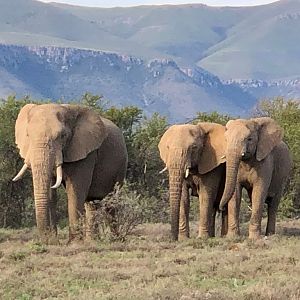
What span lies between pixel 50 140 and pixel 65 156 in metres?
0.71

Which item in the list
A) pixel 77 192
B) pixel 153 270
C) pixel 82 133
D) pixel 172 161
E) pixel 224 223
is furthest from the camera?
A: pixel 224 223

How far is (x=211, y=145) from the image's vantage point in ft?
57.3

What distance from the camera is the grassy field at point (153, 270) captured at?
10.1 metres

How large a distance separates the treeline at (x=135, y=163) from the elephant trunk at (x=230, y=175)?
831cm

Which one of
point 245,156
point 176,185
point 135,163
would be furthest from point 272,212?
point 135,163

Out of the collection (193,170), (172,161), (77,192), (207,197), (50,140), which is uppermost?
(50,140)

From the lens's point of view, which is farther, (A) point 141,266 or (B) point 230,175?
(B) point 230,175

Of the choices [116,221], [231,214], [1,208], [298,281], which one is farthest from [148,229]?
[298,281]

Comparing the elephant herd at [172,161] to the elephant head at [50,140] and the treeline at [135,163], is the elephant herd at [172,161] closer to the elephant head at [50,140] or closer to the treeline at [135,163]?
the elephant head at [50,140]

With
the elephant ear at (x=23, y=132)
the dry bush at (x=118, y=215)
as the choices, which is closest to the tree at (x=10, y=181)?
the elephant ear at (x=23, y=132)

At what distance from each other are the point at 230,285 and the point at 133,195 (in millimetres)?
6118

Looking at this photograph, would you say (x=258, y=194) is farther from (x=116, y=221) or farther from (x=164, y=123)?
(x=164, y=123)

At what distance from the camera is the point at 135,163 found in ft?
93.8

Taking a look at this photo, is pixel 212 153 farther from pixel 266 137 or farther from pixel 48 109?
pixel 48 109
